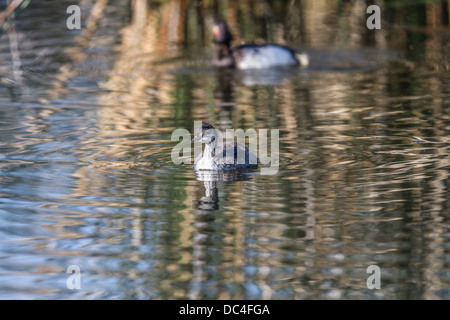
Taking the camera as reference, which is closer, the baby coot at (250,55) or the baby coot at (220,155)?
the baby coot at (220,155)

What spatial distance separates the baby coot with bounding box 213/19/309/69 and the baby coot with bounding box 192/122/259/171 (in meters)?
6.09

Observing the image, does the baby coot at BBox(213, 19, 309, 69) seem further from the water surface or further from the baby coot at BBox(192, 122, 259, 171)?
the baby coot at BBox(192, 122, 259, 171)

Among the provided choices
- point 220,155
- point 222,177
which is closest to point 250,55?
point 220,155

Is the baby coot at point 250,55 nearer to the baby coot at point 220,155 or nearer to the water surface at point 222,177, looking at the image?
the water surface at point 222,177

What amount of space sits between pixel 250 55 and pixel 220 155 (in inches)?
→ 253

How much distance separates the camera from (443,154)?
8.91 m

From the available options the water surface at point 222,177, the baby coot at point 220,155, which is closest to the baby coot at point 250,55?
the water surface at point 222,177

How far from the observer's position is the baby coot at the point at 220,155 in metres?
8.67

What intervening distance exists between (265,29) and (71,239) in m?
11.9

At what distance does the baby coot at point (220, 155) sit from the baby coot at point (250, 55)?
6095 mm

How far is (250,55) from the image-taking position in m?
15.0

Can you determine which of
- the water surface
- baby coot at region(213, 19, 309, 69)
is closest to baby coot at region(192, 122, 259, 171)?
the water surface

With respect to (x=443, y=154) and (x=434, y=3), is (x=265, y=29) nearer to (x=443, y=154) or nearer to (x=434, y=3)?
(x=434, y=3)

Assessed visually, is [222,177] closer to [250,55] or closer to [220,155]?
[220,155]
